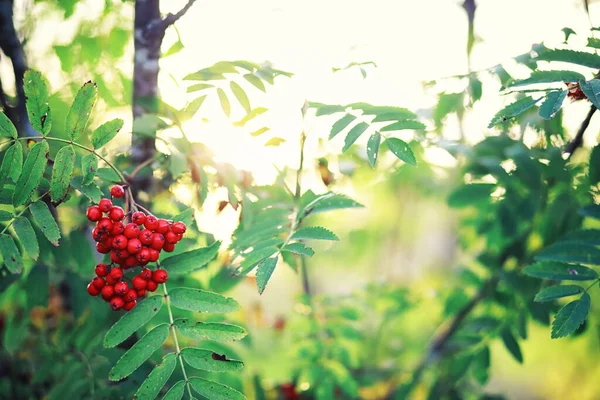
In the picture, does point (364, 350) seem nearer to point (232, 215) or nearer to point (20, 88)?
point (232, 215)

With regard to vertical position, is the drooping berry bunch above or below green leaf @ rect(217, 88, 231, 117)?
below

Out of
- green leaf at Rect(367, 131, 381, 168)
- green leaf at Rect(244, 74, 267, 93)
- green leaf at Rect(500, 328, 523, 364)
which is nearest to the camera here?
green leaf at Rect(367, 131, 381, 168)

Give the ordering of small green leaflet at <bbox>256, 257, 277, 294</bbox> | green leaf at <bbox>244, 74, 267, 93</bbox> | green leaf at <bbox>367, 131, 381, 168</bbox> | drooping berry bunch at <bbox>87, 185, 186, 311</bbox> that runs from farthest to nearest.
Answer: green leaf at <bbox>244, 74, 267, 93</bbox> < green leaf at <bbox>367, 131, 381, 168</bbox> < drooping berry bunch at <bbox>87, 185, 186, 311</bbox> < small green leaflet at <bbox>256, 257, 277, 294</bbox>

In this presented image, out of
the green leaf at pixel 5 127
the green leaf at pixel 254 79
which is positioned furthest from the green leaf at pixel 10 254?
the green leaf at pixel 254 79

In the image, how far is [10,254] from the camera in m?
0.96

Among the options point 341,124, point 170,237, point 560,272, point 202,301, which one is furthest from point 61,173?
point 560,272

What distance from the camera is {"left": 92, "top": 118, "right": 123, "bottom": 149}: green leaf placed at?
1.02 meters

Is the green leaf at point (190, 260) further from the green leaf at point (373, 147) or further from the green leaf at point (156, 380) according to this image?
the green leaf at point (373, 147)

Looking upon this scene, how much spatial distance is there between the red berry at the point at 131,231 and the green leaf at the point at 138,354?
0.23 m

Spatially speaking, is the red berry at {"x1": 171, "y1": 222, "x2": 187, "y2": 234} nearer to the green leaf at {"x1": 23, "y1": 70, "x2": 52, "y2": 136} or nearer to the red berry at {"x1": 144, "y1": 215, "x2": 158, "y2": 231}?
the red berry at {"x1": 144, "y1": 215, "x2": 158, "y2": 231}

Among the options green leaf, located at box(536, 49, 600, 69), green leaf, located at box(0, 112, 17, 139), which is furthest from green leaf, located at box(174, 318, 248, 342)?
green leaf, located at box(536, 49, 600, 69)

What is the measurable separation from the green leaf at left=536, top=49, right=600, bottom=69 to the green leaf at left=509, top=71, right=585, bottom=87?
6 centimetres

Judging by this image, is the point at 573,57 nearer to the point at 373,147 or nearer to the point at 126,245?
the point at 373,147

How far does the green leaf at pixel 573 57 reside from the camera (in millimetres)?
1005
